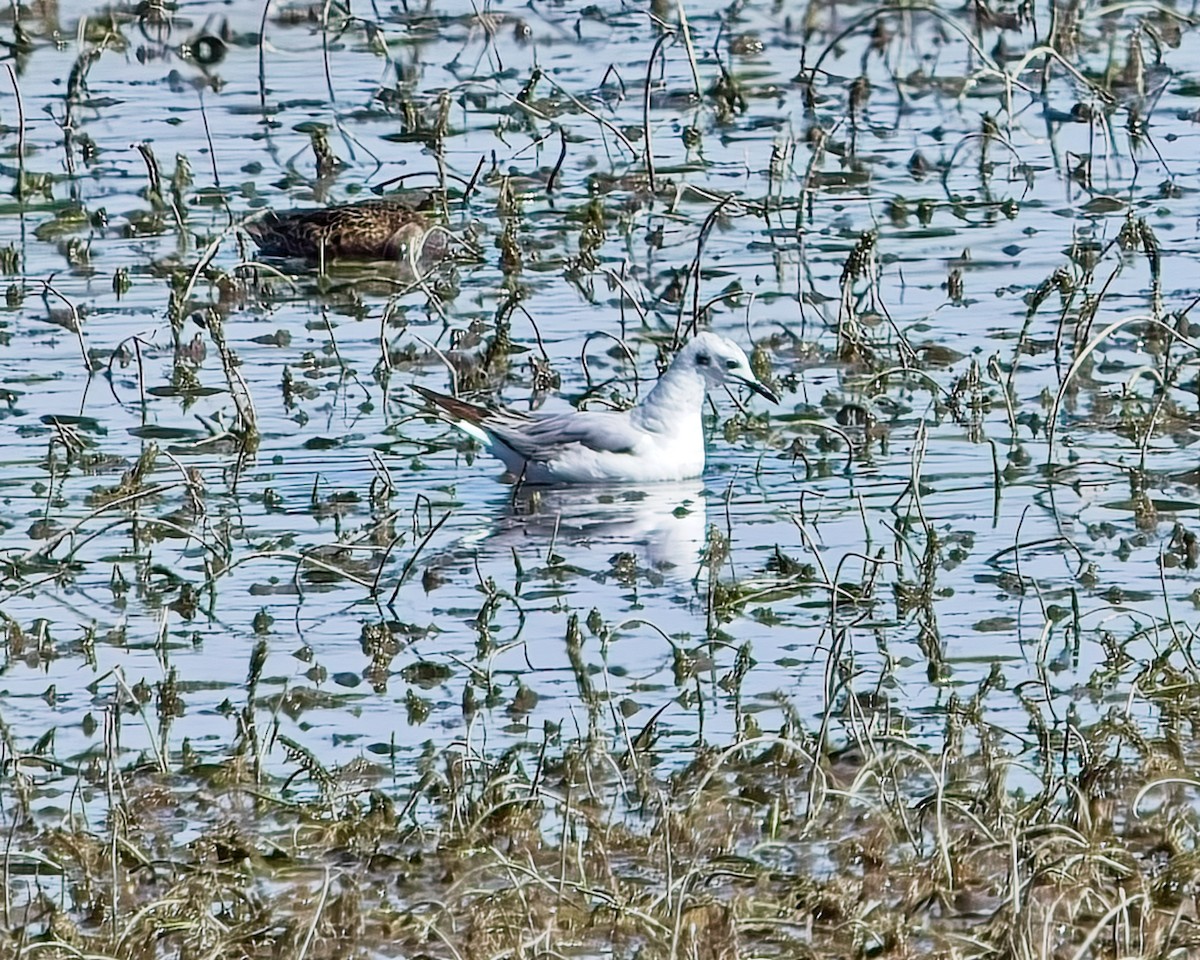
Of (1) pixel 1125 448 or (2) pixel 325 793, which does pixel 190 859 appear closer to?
(2) pixel 325 793

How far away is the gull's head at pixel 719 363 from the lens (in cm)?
1289

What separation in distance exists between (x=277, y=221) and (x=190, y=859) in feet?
25.7

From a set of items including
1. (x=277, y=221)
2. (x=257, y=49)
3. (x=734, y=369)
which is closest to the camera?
Answer: (x=734, y=369)

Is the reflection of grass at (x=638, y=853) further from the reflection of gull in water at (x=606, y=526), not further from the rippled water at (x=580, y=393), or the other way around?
the reflection of gull in water at (x=606, y=526)

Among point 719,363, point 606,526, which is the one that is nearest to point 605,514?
point 606,526

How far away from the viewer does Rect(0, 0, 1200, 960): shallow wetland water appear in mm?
8258

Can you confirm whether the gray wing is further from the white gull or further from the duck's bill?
the duck's bill

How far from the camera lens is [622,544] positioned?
38.8ft

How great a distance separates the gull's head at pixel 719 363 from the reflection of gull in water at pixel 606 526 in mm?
514

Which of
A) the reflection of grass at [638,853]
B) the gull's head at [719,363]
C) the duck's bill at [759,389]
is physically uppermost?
the gull's head at [719,363]

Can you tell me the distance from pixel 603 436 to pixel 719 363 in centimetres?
63

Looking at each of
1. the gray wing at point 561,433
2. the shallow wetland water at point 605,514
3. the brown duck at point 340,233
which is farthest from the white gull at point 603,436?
the brown duck at point 340,233

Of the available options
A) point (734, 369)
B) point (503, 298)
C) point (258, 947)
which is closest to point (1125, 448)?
point (734, 369)

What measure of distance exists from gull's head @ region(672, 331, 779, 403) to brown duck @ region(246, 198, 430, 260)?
3093 mm
